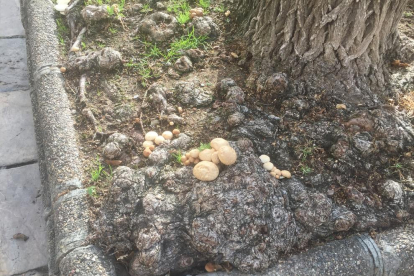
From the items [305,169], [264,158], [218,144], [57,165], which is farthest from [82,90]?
[305,169]

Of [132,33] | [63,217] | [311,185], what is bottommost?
[63,217]

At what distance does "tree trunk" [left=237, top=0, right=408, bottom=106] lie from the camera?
2.92 meters

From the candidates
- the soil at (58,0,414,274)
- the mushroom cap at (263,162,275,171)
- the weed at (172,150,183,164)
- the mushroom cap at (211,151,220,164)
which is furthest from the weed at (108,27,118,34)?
the mushroom cap at (263,162,275,171)

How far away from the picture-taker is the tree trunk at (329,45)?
9.57ft

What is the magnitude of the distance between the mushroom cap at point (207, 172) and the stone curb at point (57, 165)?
87 centimetres

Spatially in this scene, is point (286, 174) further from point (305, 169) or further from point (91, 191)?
point (91, 191)

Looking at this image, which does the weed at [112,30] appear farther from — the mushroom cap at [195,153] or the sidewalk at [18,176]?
the mushroom cap at [195,153]

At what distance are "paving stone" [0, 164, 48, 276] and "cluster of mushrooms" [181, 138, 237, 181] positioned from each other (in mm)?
1965

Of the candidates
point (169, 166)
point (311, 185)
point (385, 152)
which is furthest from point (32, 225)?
point (385, 152)

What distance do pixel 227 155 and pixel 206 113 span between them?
0.84 metres

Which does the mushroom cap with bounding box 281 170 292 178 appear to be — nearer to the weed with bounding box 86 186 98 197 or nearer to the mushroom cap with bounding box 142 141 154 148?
the mushroom cap with bounding box 142 141 154 148

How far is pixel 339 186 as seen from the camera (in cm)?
286

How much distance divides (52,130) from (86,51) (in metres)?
1.04

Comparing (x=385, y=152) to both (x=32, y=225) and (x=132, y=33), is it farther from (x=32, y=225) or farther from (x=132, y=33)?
(x=32, y=225)
